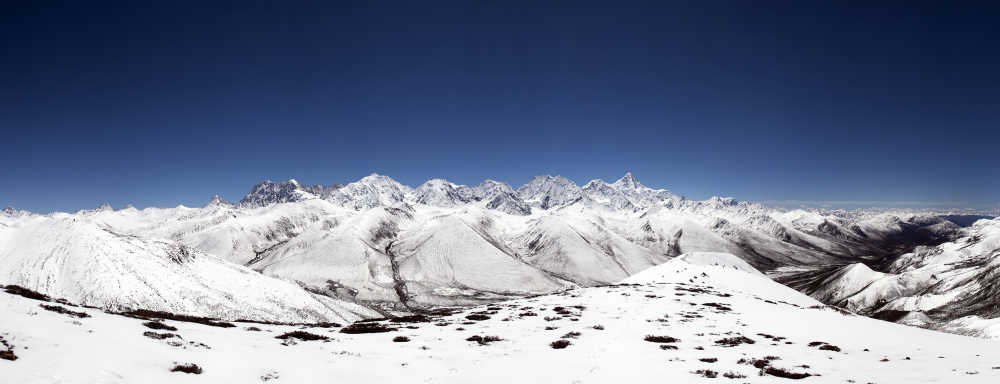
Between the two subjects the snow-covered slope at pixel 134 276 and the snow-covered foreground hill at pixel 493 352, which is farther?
the snow-covered slope at pixel 134 276

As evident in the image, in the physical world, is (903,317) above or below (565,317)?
below

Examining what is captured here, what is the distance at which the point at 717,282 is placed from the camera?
8100 centimetres

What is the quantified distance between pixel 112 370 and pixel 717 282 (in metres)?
88.0

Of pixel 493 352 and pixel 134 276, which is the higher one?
pixel 493 352

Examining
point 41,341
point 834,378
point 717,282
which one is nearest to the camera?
point 41,341

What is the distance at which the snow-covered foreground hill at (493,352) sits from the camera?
1465 centimetres

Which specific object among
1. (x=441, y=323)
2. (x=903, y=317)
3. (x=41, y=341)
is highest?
(x=41, y=341)

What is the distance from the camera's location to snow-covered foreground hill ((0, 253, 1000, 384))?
1465 cm

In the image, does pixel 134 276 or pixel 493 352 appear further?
pixel 134 276

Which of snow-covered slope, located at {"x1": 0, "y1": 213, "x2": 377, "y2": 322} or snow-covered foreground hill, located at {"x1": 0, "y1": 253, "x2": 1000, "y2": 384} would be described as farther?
snow-covered slope, located at {"x1": 0, "y1": 213, "x2": 377, "y2": 322}

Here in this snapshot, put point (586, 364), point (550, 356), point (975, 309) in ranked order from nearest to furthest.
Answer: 1. point (586, 364)
2. point (550, 356)
3. point (975, 309)

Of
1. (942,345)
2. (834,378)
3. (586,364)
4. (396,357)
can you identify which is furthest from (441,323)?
(942,345)

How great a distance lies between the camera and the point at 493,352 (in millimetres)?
24141

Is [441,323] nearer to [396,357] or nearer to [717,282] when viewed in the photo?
[396,357]
